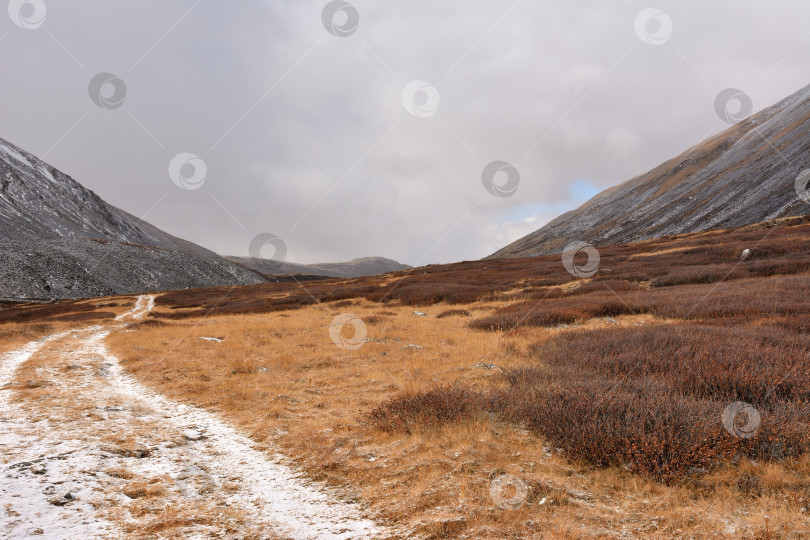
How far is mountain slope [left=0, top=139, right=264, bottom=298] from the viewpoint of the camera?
64125 mm

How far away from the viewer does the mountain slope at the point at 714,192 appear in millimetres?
67625

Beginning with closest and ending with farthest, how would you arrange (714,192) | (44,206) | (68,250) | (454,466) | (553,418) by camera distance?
(454,466) → (553,418) → (68,250) → (714,192) → (44,206)

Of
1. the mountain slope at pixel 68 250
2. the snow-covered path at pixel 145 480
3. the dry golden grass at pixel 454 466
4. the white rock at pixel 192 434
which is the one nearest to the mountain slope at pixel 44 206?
the mountain slope at pixel 68 250

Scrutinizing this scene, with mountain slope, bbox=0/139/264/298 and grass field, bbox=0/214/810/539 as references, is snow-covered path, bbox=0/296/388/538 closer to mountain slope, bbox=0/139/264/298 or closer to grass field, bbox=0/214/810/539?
grass field, bbox=0/214/810/539

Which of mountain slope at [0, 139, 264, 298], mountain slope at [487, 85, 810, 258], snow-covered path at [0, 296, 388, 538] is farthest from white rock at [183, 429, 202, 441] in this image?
mountain slope at [487, 85, 810, 258]

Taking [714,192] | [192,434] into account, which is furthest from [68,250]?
[714,192]

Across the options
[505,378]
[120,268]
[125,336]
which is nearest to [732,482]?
[505,378]

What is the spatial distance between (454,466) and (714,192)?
355ft

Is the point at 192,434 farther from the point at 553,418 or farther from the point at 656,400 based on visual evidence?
the point at 656,400

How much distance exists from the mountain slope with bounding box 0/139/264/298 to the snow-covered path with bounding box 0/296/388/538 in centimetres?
7008

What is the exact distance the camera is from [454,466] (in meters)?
5.23

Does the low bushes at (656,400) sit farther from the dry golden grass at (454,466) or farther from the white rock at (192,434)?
the white rock at (192,434)

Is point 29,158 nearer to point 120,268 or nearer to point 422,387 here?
point 120,268

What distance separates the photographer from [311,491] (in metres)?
5.13
